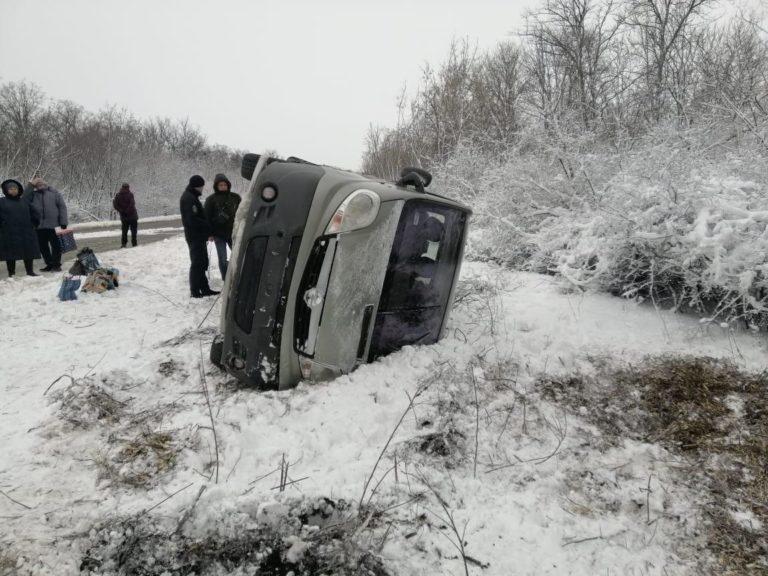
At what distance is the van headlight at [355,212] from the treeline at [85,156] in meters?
27.3

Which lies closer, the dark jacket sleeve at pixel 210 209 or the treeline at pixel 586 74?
the dark jacket sleeve at pixel 210 209

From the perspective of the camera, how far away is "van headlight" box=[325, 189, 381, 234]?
2701mm

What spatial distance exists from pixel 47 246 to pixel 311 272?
25.3ft

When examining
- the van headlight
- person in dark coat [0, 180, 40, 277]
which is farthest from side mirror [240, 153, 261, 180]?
A: person in dark coat [0, 180, 40, 277]

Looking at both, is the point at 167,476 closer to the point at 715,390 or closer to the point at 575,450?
the point at 575,450

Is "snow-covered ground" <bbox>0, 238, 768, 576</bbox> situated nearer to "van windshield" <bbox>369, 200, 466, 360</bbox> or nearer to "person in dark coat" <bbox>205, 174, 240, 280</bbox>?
"van windshield" <bbox>369, 200, 466, 360</bbox>

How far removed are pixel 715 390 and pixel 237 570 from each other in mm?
3470

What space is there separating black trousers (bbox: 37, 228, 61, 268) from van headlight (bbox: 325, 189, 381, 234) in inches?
294

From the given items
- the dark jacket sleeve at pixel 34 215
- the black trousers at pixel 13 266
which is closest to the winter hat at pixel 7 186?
the dark jacket sleeve at pixel 34 215

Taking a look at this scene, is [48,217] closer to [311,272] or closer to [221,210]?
[221,210]

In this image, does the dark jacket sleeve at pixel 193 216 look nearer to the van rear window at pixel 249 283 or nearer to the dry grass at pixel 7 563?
the van rear window at pixel 249 283

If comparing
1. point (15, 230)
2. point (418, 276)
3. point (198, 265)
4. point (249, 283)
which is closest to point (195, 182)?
point (198, 265)

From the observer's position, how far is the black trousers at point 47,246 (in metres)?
7.61

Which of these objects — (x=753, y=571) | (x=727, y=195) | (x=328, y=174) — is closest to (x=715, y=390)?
(x=753, y=571)
